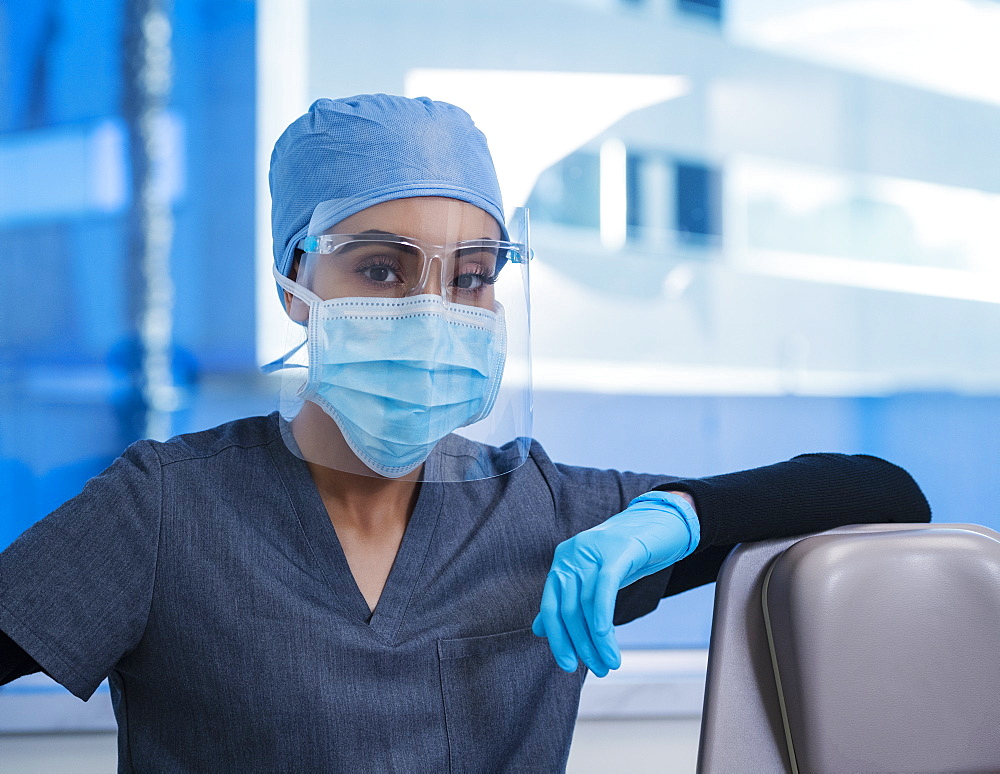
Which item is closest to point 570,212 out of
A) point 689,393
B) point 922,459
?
point 689,393

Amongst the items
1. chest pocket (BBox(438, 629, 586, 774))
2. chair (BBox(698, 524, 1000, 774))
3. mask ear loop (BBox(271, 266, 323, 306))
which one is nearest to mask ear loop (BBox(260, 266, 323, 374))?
mask ear loop (BBox(271, 266, 323, 306))

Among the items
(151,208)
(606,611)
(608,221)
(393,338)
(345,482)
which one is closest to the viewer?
(606,611)

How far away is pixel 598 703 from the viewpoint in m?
1.50

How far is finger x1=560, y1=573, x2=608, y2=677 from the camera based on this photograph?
0.82 meters

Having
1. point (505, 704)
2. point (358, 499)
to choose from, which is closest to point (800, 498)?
point (505, 704)

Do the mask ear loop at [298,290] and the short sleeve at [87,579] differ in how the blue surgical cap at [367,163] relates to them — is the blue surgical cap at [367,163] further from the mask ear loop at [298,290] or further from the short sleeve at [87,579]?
the short sleeve at [87,579]

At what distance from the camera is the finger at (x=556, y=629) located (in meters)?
0.82

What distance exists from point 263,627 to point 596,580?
1.17ft

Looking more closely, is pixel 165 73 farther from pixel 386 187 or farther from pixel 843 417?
pixel 843 417

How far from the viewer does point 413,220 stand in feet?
3.06

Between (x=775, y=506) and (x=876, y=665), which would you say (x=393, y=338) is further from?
(x=876, y=665)

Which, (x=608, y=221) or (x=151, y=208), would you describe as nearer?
(x=151, y=208)

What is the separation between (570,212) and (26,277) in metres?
0.99

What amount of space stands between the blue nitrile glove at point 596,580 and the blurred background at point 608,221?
0.73m
